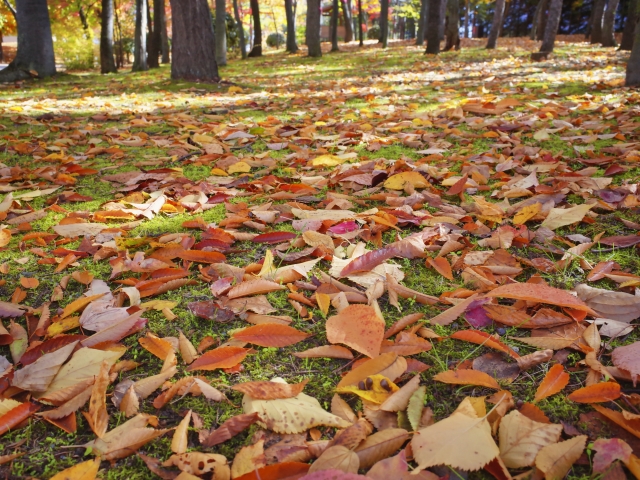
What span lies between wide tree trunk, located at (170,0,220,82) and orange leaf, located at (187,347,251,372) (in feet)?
23.5

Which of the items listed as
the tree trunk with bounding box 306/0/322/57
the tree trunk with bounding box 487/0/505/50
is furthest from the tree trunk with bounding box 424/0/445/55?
the tree trunk with bounding box 306/0/322/57

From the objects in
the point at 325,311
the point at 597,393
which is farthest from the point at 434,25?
the point at 597,393

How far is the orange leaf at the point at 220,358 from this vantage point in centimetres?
133

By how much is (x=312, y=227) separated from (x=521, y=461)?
4.44 feet

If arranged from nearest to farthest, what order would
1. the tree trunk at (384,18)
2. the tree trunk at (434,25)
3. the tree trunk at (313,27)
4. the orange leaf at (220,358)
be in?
the orange leaf at (220,358)
the tree trunk at (434,25)
the tree trunk at (313,27)
the tree trunk at (384,18)

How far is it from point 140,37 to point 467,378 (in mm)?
14073

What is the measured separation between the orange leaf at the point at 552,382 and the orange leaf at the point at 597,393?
0.04 meters

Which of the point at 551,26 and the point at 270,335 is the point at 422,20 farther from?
the point at 270,335

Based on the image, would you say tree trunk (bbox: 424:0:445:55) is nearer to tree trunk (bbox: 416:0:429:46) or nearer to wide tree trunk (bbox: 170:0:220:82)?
A: tree trunk (bbox: 416:0:429:46)

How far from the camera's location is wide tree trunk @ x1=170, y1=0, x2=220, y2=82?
7.49m

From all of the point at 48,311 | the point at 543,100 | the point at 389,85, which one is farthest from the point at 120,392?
the point at 389,85

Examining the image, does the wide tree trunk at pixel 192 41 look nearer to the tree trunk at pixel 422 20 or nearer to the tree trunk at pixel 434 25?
the tree trunk at pixel 434 25

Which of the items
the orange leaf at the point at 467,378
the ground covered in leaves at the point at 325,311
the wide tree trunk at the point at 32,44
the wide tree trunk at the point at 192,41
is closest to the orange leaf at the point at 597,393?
the ground covered in leaves at the point at 325,311

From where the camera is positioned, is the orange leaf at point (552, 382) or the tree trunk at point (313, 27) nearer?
the orange leaf at point (552, 382)
